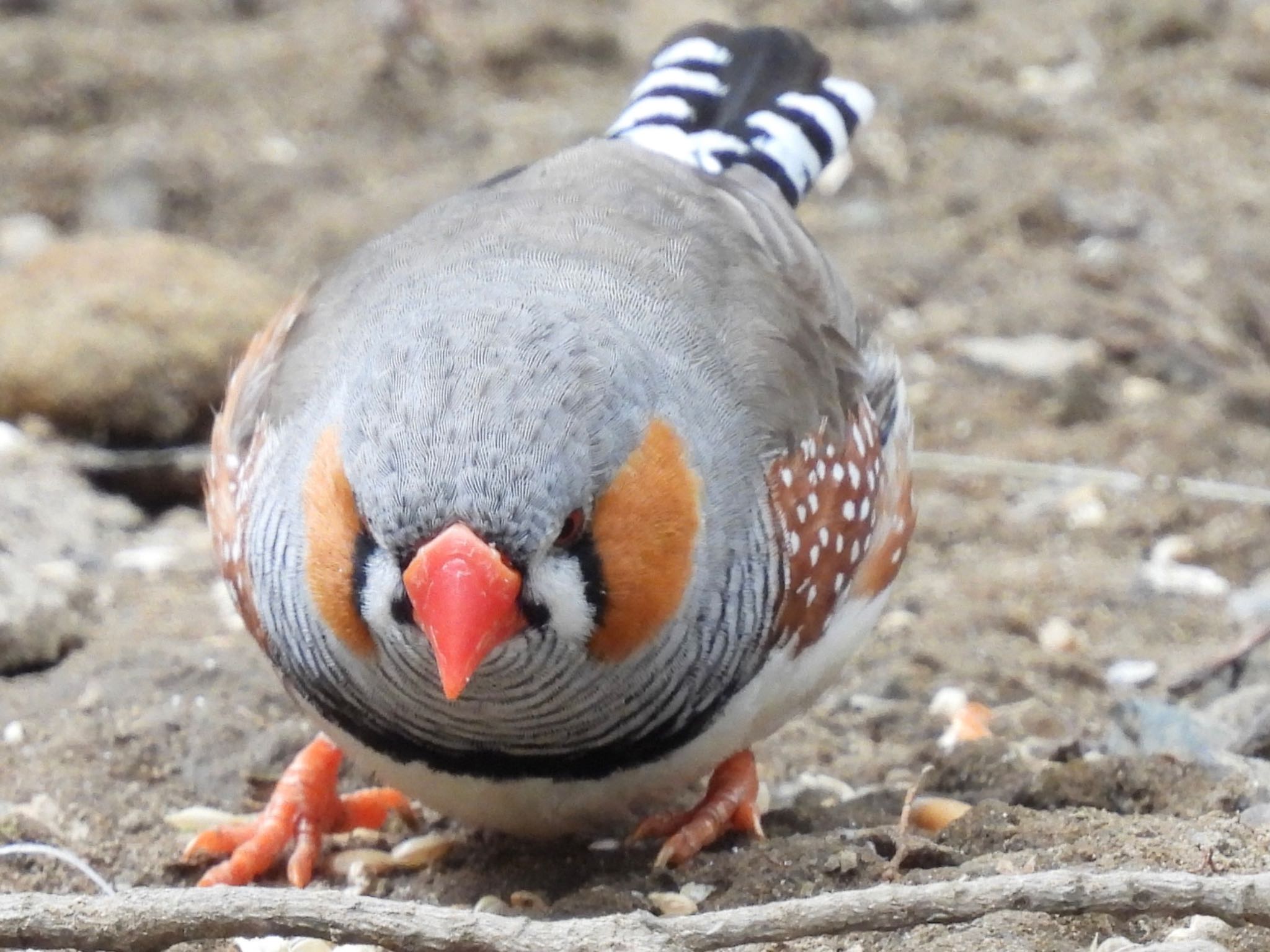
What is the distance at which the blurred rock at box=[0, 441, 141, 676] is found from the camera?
4660 millimetres

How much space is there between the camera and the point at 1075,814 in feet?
11.6

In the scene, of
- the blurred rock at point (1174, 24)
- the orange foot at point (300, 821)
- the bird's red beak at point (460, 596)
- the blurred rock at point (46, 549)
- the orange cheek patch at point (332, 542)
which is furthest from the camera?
the blurred rock at point (1174, 24)

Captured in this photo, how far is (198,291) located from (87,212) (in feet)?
4.84

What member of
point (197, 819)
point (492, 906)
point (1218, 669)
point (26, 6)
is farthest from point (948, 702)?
point (26, 6)

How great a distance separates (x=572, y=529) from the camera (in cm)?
295

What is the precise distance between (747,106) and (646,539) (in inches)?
82.9

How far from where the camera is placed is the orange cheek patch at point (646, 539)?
9.95 feet

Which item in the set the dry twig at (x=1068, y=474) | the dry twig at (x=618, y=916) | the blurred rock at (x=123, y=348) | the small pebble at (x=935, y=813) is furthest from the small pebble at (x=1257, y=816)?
the blurred rock at (x=123, y=348)

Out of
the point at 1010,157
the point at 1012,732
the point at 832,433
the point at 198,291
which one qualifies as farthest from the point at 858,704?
the point at 1010,157

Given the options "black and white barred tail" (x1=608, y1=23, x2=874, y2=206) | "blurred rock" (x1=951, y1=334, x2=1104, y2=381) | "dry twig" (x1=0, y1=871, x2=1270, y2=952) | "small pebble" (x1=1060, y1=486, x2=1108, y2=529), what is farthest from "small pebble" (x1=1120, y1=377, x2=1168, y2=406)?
"dry twig" (x1=0, y1=871, x2=1270, y2=952)

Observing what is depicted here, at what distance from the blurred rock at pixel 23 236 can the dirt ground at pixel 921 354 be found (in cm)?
9

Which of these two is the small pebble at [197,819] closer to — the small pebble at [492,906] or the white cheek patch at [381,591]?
the small pebble at [492,906]

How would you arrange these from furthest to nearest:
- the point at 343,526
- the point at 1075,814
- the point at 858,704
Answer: the point at 858,704, the point at 1075,814, the point at 343,526

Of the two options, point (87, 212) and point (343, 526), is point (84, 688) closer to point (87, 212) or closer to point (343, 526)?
point (343, 526)
